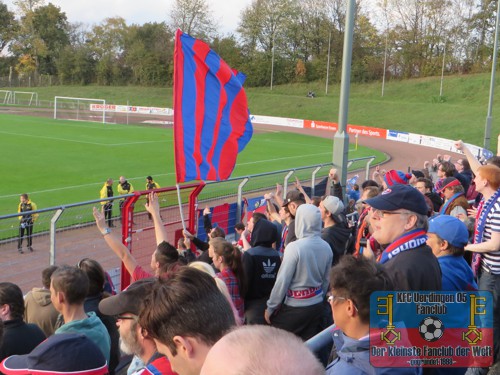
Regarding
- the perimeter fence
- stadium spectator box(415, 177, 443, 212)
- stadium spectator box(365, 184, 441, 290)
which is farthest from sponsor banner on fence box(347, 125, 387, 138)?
stadium spectator box(365, 184, 441, 290)

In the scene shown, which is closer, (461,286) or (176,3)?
(461,286)

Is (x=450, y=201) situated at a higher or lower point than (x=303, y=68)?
lower

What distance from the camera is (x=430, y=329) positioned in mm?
3832

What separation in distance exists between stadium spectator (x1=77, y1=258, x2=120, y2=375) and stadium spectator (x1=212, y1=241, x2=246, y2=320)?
3.53ft

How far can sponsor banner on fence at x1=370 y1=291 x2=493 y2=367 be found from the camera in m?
3.12

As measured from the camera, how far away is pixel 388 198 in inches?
175

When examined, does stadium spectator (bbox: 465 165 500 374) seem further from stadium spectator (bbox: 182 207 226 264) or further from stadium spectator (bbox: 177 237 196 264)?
stadium spectator (bbox: 177 237 196 264)

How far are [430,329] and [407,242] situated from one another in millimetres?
663

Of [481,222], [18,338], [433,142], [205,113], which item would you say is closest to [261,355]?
[18,338]

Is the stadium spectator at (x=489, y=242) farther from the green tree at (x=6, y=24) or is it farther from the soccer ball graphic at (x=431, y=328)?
the green tree at (x=6, y=24)

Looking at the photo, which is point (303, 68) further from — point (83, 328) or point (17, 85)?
point (83, 328)

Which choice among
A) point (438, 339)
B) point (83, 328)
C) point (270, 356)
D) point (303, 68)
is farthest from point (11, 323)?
point (303, 68)

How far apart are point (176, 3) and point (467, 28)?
44.0 metres

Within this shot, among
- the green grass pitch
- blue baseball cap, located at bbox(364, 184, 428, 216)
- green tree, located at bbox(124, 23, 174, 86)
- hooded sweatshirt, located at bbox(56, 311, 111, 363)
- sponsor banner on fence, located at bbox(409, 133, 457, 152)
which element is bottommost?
the green grass pitch
